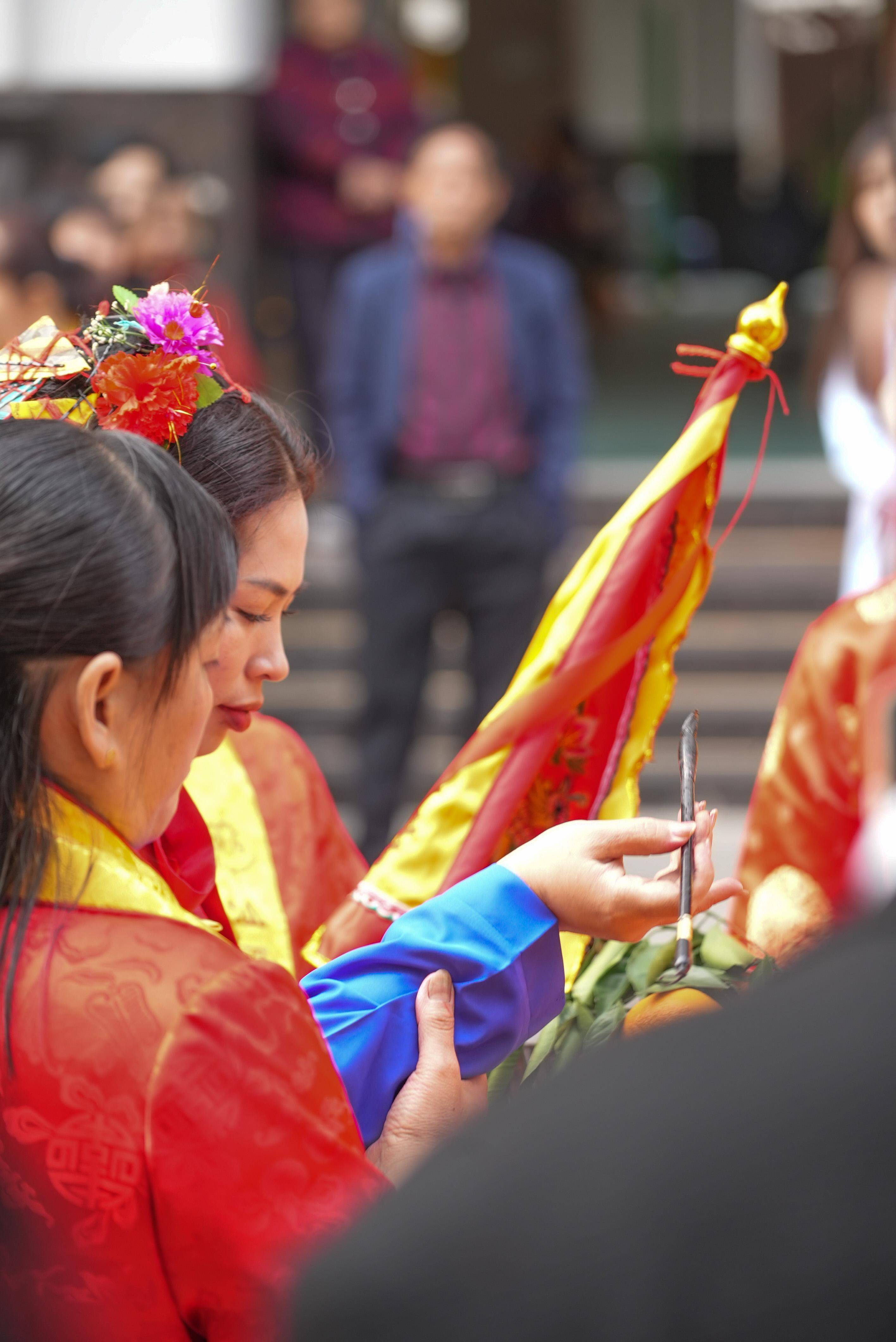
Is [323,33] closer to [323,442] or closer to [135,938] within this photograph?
[323,442]

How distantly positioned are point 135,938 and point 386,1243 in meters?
0.57

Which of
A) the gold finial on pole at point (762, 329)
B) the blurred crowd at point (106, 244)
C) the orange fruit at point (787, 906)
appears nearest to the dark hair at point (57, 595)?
the gold finial on pole at point (762, 329)

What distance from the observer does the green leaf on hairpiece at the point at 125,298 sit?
61.1 inches

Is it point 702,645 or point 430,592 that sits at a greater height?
point 430,592

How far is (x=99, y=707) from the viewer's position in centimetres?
109

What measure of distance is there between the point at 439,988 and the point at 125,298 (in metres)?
0.75

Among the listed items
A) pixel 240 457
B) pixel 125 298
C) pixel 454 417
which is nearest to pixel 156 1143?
pixel 240 457

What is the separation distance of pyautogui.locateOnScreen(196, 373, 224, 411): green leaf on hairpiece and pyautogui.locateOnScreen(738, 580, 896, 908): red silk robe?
112 centimetres

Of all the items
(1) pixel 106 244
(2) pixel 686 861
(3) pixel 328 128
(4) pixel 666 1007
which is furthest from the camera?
(3) pixel 328 128

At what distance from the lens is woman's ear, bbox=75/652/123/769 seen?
3.48 ft

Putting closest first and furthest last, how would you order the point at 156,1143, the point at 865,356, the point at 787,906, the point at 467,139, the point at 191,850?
the point at 156,1143 < the point at 191,850 < the point at 787,906 < the point at 865,356 < the point at 467,139

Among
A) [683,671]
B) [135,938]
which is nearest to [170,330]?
→ [135,938]

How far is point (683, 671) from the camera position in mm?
5680

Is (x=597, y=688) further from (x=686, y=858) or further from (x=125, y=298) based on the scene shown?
(x=125, y=298)
